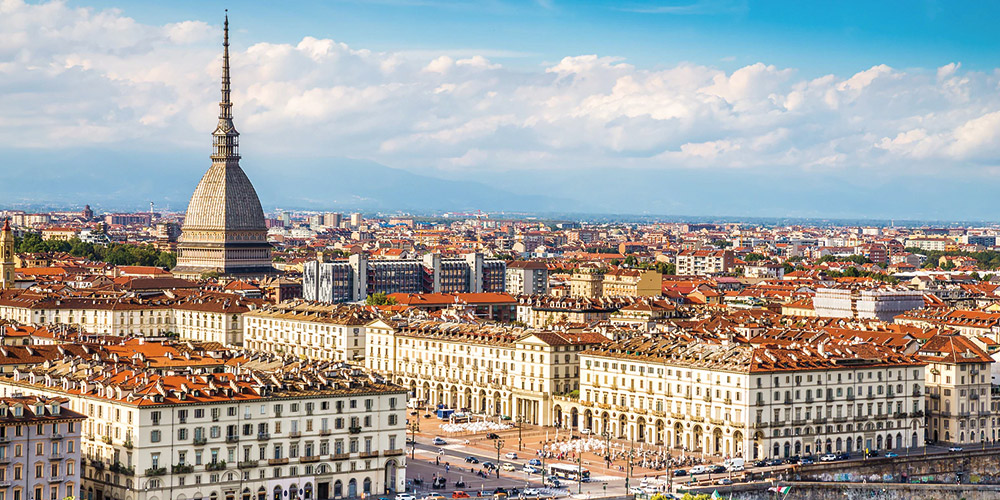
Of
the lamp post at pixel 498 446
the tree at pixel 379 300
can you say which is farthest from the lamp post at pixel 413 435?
the tree at pixel 379 300

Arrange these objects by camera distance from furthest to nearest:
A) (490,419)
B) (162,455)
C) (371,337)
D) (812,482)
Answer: (371,337)
(490,419)
(812,482)
(162,455)

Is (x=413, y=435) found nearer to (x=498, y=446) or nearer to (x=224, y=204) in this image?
(x=498, y=446)

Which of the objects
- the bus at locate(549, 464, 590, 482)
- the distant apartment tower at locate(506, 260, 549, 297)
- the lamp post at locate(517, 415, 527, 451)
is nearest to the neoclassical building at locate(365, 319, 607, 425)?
the lamp post at locate(517, 415, 527, 451)

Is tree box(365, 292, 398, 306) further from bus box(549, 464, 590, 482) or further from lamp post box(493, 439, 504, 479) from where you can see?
bus box(549, 464, 590, 482)

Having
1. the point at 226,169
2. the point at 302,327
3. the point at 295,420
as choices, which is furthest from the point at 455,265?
the point at 295,420

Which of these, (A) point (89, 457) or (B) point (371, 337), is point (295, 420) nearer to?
(A) point (89, 457)

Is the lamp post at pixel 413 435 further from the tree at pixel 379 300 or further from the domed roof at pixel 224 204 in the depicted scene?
the domed roof at pixel 224 204

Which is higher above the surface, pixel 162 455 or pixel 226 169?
pixel 226 169
